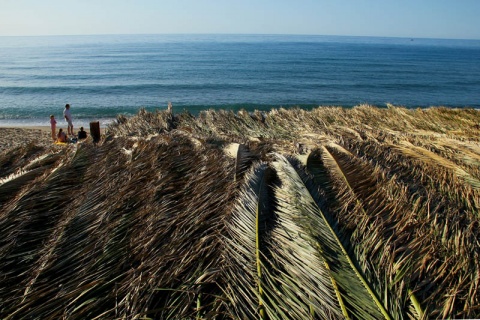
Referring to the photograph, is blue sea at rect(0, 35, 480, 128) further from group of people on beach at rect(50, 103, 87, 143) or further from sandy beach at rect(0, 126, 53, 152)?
group of people on beach at rect(50, 103, 87, 143)

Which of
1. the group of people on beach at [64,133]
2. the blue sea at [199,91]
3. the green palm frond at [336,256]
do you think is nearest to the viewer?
the green palm frond at [336,256]

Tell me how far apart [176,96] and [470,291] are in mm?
28076

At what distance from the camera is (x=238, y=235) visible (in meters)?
3.01

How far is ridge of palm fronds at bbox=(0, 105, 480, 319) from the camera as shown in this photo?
2328mm

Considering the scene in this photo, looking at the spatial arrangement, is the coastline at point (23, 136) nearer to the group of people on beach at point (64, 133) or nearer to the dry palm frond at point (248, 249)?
the group of people on beach at point (64, 133)

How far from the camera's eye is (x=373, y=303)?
2.30m

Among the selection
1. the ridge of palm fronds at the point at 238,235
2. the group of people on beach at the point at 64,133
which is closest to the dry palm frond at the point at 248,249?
the ridge of palm fronds at the point at 238,235

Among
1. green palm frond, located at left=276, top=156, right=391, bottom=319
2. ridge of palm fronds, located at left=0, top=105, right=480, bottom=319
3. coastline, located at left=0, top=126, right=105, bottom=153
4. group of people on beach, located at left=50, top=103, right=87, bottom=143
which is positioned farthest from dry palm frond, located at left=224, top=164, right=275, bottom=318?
coastline, located at left=0, top=126, right=105, bottom=153

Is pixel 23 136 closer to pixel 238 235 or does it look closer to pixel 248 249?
pixel 238 235

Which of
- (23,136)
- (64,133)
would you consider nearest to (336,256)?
(64,133)

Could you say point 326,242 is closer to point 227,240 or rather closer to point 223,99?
point 227,240

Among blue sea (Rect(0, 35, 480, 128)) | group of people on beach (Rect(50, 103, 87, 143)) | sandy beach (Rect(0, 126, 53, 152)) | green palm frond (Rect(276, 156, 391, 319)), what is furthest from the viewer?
blue sea (Rect(0, 35, 480, 128))

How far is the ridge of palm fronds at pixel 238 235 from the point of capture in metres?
2.33

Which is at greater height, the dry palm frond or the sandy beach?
the dry palm frond
